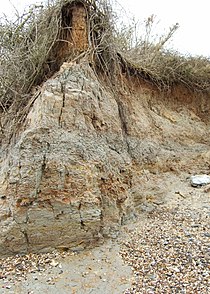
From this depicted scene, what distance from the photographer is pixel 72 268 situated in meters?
2.74

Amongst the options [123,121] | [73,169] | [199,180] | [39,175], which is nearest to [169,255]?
[73,169]

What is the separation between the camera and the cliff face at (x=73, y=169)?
2951 millimetres

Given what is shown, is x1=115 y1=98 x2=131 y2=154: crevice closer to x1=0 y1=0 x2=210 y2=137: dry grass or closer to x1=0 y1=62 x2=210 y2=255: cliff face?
x1=0 y1=62 x2=210 y2=255: cliff face

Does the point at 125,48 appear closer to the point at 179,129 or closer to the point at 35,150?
the point at 179,129

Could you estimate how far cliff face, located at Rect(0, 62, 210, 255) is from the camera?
295 centimetres

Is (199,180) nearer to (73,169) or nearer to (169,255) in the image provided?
(169,255)

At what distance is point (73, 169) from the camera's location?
3.11m

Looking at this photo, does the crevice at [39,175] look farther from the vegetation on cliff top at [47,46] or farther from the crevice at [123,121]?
the crevice at [123,121]

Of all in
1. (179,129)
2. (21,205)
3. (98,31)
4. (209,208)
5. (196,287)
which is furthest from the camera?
(179,129)

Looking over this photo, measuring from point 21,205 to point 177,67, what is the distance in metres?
3.70

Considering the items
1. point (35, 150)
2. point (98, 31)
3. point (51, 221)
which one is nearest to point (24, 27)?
point (98, 31)

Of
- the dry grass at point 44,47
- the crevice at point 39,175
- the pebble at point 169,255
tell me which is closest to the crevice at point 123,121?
the dry grass at point 44,47

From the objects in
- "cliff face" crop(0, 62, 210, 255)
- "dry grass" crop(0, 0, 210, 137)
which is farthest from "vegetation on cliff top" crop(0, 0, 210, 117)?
"cliff face" crop(0, 62, 210, 255)

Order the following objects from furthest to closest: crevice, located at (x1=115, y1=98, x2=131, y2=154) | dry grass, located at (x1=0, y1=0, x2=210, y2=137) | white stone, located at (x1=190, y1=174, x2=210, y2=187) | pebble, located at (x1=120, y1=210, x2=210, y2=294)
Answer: white stone, located at (x1=190, y1=174, x2=210, y2=187)
crevice, located at (x1=115, y1=98, x2=131, y2=154)
dry grass, located at (x1=0, y1=0, x2=210, y2=137)
pebble, located at (x1=120, y1=210, x2=210, y2=294)
